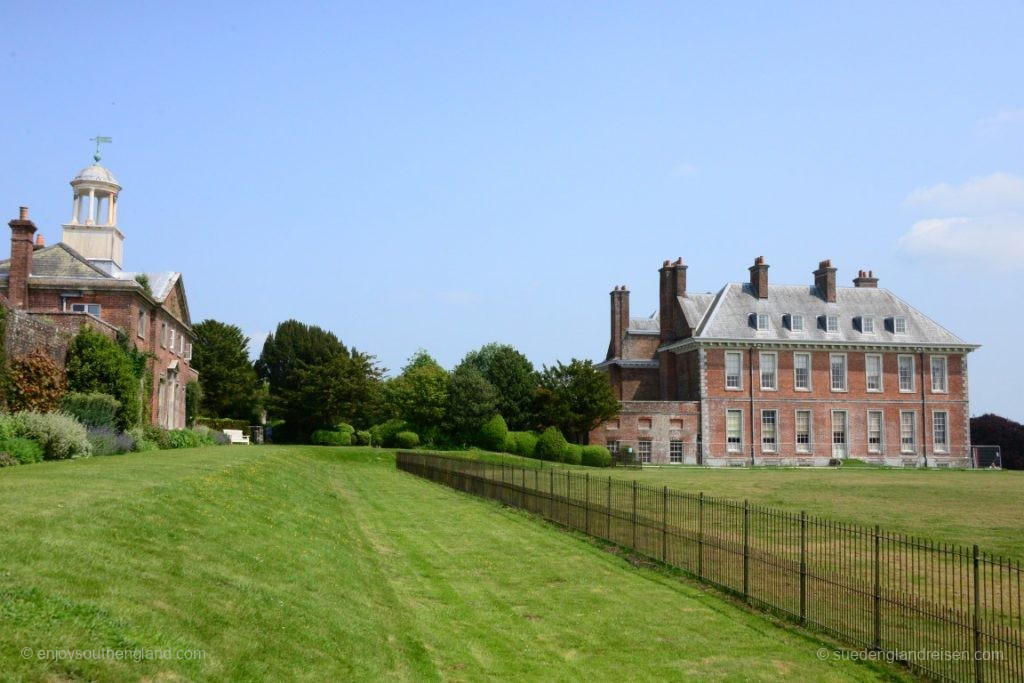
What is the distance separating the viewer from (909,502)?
1137 inches

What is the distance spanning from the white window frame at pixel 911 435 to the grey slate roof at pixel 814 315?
5.37 metres

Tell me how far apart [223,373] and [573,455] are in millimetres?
41281

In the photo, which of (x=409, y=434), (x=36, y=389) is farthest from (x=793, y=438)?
(x=36, y=389)

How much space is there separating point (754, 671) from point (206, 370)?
76.5 m

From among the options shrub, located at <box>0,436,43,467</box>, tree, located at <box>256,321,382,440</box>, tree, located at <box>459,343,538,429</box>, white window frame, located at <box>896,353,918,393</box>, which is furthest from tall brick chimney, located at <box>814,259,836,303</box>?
shrub, located at <box>0,436,43,467</box>

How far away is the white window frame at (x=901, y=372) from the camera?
66938 millimetres

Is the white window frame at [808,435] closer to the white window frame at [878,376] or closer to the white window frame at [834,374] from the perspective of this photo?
the white window frame at [834,374]

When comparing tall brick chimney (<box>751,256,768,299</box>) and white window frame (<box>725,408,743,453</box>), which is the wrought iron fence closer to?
white window frame (<box>725,408,743,453</box>)

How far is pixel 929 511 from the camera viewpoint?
2583 cm

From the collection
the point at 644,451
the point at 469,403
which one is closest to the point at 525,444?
the point at 469,403

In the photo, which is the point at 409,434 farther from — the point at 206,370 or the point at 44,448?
the point at 44,448

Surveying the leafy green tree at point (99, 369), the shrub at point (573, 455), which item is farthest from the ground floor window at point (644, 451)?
the leafy green tree at point (99, 369)

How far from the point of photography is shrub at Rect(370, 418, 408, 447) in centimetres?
6588

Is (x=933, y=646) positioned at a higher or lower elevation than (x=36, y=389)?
lower
